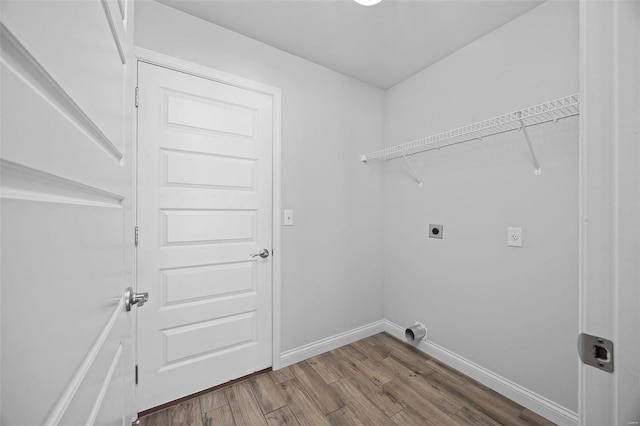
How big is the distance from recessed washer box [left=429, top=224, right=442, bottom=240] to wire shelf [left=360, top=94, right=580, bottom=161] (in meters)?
0.66

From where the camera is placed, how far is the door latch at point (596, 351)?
19.8 inches

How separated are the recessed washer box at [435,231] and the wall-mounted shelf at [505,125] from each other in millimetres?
417

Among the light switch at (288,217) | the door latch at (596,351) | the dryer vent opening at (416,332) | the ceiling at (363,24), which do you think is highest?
the ceiling at (363,24)

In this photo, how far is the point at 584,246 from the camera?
1.76 ft

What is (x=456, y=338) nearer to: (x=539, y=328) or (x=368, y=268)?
(x=539, y=328)

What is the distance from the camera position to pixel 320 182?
2.29 metres

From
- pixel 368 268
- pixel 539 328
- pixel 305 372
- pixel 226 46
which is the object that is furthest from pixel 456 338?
pixel 226 46

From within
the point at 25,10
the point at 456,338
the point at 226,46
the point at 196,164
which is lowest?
the point at 456,338

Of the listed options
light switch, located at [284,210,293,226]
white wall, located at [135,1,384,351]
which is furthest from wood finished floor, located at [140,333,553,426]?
light switch, located at [284,210,293,226]

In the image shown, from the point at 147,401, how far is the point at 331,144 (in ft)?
7.32

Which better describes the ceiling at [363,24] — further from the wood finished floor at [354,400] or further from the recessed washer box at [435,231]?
the wood finished floor at [354,400]

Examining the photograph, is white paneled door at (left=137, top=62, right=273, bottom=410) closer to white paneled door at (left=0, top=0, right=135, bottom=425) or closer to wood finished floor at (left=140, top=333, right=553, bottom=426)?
wood finished floor at (left=140, top=333, right=553, bottom=426)

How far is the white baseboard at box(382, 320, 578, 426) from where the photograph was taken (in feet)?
4.91

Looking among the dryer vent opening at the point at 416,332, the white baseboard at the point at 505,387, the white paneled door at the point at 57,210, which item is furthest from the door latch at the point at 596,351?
the dryer vent opening at the point at 416,332
